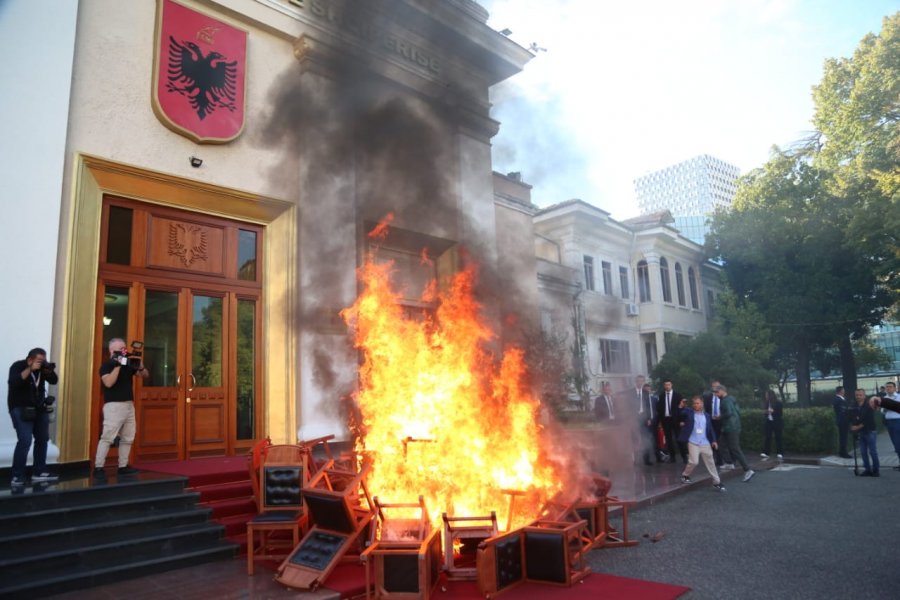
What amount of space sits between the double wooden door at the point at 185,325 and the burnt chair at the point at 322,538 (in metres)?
3.99

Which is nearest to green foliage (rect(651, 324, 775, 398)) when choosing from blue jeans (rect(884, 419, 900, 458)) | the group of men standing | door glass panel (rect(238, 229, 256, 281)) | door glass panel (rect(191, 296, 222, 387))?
the group of men standing

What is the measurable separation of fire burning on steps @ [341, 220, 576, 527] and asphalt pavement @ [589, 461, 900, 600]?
1370 millimetres

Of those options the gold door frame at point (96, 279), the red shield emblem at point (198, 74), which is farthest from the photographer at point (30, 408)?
the red shield emblem at point (198, 74)

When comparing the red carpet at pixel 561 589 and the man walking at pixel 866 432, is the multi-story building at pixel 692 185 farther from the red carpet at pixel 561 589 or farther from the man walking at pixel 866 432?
the red carpet at pixel 561 589

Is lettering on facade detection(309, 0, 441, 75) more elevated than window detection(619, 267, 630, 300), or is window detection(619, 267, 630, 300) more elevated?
lettering on facade detection(309, 0, 441, 75)

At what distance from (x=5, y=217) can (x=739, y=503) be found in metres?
11.1

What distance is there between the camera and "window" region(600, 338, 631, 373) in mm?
22561

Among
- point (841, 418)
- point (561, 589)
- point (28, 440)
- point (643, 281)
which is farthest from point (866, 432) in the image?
point (643, 281)

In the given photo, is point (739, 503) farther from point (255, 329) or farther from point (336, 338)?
point (255, 329)

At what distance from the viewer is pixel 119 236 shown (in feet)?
27.9

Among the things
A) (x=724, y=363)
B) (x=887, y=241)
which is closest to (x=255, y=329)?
(x=724, y=363)

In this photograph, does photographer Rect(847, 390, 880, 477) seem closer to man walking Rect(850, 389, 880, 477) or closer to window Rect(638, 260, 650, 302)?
man walking Rect(850, 389, 880, 477)

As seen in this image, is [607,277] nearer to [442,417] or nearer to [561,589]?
[442,417]

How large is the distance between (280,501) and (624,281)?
21.8 metres
